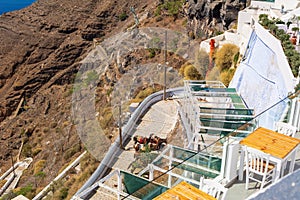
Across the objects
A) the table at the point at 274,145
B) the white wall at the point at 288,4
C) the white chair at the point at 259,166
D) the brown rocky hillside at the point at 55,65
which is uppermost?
the white wall at the point at 288,4

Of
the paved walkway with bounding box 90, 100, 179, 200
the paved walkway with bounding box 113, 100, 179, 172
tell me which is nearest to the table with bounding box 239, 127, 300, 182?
the paved walkway with bounding box 90, 100, 179, 200

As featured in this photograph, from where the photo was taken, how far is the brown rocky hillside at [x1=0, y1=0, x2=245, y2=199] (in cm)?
1330

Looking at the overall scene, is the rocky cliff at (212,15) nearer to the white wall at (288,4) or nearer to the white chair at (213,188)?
the white wall at (288,4)

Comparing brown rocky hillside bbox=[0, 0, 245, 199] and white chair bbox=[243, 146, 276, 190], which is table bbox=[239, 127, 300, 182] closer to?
white chair bbox=[243, 146, 276, 190]

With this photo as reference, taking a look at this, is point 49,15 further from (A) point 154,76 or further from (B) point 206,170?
(B) point 206,170

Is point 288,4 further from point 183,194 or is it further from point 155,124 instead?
point 183,194

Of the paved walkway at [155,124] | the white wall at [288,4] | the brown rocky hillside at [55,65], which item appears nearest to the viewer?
the paved walkway at [155,124]

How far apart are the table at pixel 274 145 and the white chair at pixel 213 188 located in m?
0.24

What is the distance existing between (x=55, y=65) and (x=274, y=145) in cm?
2382

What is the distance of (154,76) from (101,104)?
7.67 feet

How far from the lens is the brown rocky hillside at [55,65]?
13297 mm

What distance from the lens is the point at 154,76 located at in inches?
562

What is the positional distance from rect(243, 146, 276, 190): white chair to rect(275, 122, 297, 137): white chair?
654mm

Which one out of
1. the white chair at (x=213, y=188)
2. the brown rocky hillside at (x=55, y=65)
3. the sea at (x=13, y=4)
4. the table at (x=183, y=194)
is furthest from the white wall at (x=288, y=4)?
the sea at (x=13, y=4)
